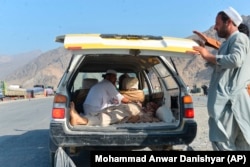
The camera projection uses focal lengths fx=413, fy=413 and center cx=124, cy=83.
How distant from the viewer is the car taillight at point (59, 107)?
5.56 m

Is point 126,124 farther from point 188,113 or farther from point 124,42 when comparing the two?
point 124,42

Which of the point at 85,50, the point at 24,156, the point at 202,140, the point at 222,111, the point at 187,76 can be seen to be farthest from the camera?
the point at 187,76

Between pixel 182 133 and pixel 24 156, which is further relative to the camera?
pixel 24 156

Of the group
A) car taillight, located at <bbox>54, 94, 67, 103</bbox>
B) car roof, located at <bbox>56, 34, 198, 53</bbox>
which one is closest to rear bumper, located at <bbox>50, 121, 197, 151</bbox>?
car taillight, located at <bbox>54, 94, 67, 103</bbox>

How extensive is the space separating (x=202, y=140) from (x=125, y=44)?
504 centimetres

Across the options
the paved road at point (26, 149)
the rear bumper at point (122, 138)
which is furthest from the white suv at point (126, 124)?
the paved road at point (26, 149)

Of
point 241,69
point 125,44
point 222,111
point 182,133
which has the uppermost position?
point 125,44

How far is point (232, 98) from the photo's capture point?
4.16 meters

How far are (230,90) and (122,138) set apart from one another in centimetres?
187

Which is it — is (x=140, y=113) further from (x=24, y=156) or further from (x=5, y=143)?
(x=5, y=143)

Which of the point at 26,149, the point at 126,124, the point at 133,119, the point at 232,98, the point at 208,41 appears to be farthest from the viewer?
the point at 26,149

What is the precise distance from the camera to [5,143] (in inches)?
382

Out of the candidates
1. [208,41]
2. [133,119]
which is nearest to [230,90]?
[208,41]

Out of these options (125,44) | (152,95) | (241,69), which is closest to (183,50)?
(125,44)
